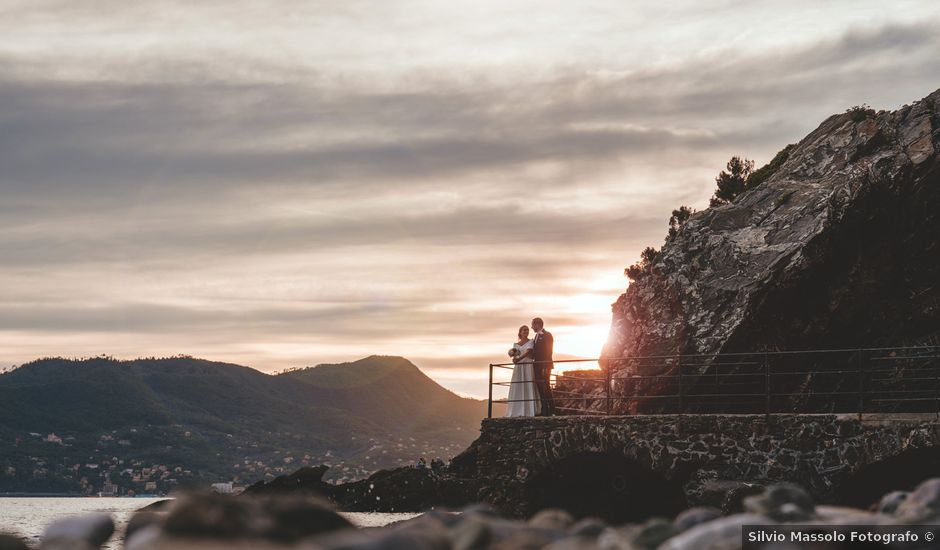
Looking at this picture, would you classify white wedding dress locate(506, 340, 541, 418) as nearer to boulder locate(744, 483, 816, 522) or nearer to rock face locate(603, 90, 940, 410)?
rock face locate(603, 90, 940, 410)

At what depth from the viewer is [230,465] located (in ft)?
540

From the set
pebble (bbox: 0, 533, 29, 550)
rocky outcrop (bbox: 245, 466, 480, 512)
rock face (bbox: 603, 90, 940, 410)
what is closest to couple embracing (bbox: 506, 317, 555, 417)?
rock face (bbox: 603, 90, 940, 410)

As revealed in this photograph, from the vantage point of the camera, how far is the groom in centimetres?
2317

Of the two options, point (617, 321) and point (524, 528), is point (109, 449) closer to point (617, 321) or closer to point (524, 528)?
point (617, 321)

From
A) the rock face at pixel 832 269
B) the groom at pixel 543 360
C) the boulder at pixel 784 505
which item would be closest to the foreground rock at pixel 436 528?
the boulder at pixel 784 505

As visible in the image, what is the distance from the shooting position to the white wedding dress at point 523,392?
23.5m

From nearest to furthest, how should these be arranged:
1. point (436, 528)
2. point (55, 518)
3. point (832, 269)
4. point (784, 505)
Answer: point (436, 528)
point (784, 505)
point (832, 269)
point (55, 518)

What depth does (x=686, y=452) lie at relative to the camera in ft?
68.1

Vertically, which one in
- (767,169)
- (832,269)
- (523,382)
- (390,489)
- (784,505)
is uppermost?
(767,169)

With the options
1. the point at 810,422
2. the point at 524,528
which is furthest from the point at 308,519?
the point at 810,422

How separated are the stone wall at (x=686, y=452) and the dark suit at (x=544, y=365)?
105 centimetres

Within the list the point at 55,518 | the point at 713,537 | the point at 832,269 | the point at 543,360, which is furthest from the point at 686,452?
the point at 55,518

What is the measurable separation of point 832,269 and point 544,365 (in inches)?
273

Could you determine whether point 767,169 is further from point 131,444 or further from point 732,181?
point 131,444
